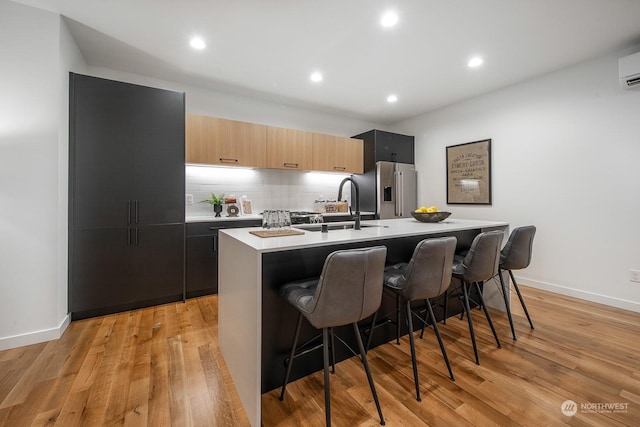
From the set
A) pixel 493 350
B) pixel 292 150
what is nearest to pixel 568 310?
pixel 493 350

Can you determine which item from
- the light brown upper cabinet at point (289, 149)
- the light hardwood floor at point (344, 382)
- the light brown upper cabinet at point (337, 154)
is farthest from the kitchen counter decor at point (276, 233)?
the light brown upper cabinet at point (337, 154)

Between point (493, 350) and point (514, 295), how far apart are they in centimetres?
151

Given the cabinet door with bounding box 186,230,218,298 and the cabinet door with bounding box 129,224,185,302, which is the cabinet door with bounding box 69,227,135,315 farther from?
the cabinet door with bounding box 186,230,218,298

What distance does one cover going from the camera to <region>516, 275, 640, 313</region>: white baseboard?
2785 millimetres

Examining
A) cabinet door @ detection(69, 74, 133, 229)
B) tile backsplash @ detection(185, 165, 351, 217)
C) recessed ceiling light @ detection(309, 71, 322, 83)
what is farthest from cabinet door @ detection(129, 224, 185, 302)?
recessed ceiling light @ detection(309, 71, 322, 83)

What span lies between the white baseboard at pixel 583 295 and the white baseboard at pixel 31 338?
4999mm

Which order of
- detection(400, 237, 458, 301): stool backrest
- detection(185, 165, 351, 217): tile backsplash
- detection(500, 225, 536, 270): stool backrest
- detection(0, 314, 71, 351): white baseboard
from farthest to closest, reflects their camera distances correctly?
detection(185, 165, 351, 217): tile backsplash
detection(500, 225, 536, 270): stool backrest
detection(0, 314, 71, 351): white baseboard
detection(400, 237, 458, 301): stool backrest

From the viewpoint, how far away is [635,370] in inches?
70.4

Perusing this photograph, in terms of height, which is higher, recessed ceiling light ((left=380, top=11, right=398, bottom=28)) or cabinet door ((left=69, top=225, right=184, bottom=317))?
recessed ceiling light ((left=380, top=11, right=398, bottom=28))

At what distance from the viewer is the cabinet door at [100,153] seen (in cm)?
247

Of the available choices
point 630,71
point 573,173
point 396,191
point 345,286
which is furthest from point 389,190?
point 345,286

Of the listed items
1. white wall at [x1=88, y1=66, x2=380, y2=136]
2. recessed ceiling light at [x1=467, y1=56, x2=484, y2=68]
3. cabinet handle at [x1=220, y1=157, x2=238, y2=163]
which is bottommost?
cabinet handle at [x1=220, y1=157, x2=238, y2=163]

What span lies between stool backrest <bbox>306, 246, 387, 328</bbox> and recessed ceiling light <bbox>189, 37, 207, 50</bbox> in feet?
8.49

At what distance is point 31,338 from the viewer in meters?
2.10
